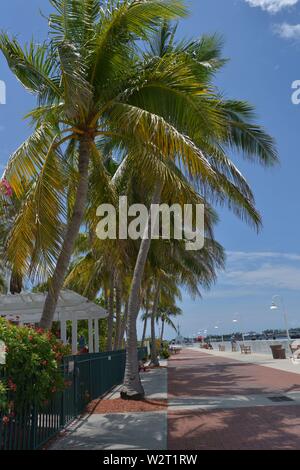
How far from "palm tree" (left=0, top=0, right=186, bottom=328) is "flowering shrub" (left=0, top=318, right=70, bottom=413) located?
1750mm

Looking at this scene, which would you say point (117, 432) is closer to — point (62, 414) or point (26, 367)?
point (62, 414)

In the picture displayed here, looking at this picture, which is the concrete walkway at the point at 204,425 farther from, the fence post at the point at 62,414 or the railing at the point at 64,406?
the railing at the point at 64,406

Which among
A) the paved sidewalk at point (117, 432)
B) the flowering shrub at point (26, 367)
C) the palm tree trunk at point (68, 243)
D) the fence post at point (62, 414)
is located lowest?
the paved sidewalk at point (117, 432)

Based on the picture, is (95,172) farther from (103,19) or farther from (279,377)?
(279,377)

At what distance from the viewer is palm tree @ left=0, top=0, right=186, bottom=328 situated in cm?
862

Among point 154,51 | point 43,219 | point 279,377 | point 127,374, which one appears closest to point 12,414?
point 43,219

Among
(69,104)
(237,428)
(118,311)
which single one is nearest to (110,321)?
(118,311)

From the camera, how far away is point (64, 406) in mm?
8977

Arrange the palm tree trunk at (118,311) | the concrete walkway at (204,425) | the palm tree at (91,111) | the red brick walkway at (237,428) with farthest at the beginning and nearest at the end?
the palm tree trunk at (118,311) < the palm tree at (91,111) < the concrete walkway at (204,425) < the red brick walkway at (237,428)

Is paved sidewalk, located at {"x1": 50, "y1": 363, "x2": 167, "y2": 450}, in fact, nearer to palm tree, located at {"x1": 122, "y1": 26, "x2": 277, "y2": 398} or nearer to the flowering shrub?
the flowering shrub

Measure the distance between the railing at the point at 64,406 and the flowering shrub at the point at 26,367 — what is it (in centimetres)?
22

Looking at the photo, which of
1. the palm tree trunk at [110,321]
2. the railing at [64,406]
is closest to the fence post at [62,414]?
the railing at [64,406]

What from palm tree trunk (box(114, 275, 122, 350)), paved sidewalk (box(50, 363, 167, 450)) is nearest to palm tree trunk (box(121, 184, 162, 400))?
paved sidewalk (box(50, 363, 167, 450))

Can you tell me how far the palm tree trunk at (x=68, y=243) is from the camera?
8.69 metres
